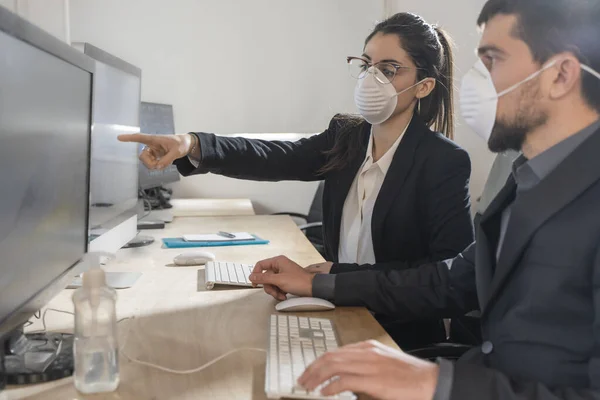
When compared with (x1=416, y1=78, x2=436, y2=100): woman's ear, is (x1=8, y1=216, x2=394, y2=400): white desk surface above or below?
below

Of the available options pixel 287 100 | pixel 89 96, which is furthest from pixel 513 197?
pixel 287 100

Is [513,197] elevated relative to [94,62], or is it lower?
lower

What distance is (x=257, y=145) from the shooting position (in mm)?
1774

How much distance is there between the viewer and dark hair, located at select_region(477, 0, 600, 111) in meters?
0.89

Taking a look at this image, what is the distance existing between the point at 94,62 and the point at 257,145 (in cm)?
62

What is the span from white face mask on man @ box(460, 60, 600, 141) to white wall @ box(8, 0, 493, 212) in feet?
8.20

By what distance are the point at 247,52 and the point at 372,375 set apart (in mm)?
3042

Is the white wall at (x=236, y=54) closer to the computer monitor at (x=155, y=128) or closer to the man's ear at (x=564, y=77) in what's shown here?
the computer monitor at (x=155, y=128)

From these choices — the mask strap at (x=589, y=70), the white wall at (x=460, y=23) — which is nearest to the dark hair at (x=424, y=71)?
the mask strap at (x=589, y=70)

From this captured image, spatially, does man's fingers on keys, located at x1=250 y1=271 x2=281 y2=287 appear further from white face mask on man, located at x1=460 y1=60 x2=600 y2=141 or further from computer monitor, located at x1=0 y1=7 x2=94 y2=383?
white face mask on man, located at x1=460 y1=60 x2=600 y2=141

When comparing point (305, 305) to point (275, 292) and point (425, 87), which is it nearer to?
point (275, 292)

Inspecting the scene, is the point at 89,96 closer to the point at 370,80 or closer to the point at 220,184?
the point at 370,80

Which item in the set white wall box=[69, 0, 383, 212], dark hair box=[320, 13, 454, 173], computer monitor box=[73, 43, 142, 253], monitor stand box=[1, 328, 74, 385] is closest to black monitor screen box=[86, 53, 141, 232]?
computer monitor box=[73, 43, 142, 253]

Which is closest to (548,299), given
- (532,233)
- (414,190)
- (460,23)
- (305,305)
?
(532,233)
